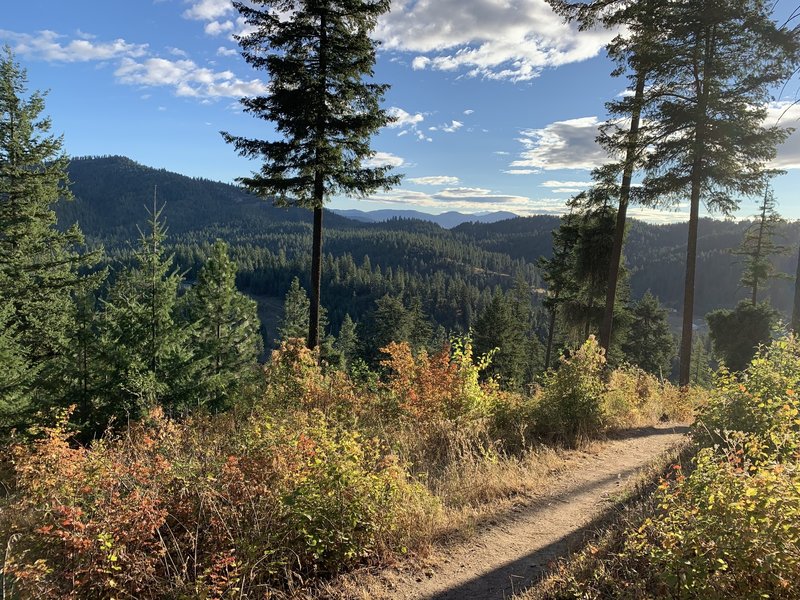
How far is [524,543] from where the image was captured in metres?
4.64

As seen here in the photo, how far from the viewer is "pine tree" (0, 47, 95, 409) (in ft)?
49.2

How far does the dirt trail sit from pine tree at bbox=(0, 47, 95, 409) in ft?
50.4

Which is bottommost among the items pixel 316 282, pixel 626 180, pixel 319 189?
pixel 316 282

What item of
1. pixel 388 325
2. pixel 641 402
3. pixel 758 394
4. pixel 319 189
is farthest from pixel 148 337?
pixel 388 325

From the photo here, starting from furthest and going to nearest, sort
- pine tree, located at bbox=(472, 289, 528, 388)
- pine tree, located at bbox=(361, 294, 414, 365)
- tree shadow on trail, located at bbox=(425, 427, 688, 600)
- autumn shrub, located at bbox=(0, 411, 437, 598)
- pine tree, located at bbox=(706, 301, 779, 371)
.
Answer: pine tree, located at bbox=(361, 294, 414, 365) < pine tree, located at bbox=(472, 289, 528, 388) < pine tree, located at bbox=(706, 301, 779, 371) < tree shadow on trail, located at bbox=(425, 427, 688, 600) < autumn shrub, located at bbox=(0, 411, 437, 598)

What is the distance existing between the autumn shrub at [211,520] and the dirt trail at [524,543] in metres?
0.46

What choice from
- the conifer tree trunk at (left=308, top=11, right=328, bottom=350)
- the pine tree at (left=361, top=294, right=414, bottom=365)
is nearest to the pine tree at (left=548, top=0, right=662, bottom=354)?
the conifer tree trunk at (left=308, top=11, right=328, bottom=350)

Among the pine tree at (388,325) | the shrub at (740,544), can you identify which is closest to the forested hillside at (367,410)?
the shrub at (740,544)

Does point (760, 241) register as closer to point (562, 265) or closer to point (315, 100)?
point (562, 265)

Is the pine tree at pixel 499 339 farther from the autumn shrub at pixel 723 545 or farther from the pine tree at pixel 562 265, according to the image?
the autumn shrub at pixel 723 545

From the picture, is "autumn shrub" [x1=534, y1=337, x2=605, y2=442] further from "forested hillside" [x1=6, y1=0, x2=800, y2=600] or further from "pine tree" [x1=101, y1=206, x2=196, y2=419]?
"pine tree" [x1=101, y1=206, x2=196, y2=419]

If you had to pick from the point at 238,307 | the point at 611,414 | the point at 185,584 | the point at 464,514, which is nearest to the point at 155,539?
the point at 185,584

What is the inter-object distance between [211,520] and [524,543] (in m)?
3.19

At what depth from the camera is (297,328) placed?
40688mm
